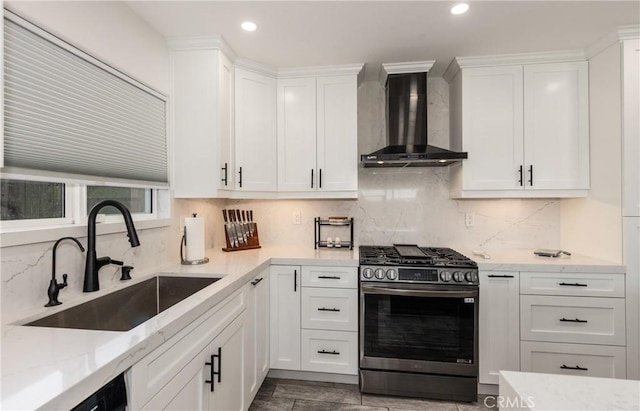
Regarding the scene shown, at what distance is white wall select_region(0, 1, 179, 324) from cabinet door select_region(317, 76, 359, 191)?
118 cm

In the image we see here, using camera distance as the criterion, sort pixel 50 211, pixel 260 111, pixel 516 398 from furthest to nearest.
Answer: pixel 260 111 < pixel 50 211 < pixel 516 398

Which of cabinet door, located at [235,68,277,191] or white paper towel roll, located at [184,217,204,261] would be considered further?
cabinet door, located at [235,68,277,191]

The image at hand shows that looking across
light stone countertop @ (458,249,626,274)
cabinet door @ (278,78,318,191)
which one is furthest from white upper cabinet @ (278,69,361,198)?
light stone countertop @ (458,249,626,274)

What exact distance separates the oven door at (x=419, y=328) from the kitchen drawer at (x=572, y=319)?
15.5 inches

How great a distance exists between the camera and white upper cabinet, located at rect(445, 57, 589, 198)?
2.31 meters

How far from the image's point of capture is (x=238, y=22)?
75.6 inches

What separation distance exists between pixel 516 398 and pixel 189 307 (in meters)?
1.11

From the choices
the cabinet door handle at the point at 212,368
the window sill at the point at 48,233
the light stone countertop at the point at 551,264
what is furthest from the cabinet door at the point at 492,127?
the window sill at the point at 48,233

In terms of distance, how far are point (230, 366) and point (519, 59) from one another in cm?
291

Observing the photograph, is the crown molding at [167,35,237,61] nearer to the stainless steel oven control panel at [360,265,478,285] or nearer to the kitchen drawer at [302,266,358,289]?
the kitchen drawer at [302,266,358,289]

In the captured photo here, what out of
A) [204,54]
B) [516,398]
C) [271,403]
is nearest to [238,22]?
[204,54]

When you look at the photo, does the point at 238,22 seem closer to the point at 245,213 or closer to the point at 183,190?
the point at 183,190

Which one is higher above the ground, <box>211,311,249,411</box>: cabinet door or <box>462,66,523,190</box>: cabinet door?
<box>462,66,523,190</box>: cabinet door

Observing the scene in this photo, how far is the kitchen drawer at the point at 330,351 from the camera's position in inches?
A: 87.1
